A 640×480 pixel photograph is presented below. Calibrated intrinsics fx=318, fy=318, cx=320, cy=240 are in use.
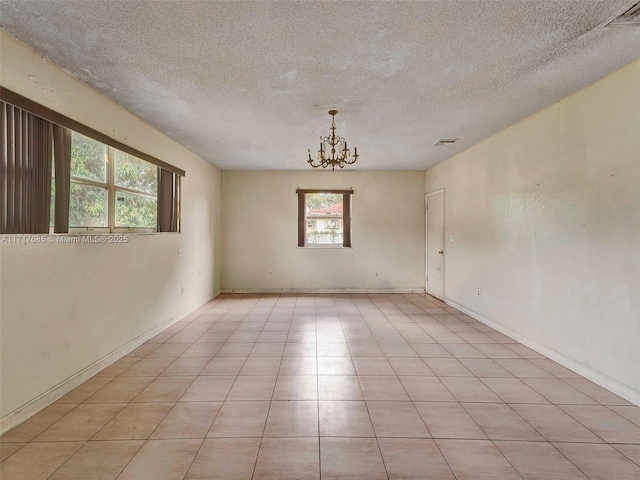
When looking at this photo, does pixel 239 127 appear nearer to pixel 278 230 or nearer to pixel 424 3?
pixel 424 3

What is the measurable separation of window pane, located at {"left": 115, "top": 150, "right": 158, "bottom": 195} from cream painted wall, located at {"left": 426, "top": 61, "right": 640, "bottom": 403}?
452cm

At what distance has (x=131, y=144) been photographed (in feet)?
11.5

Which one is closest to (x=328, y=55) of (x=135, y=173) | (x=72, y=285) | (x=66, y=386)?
(x=135, y=173)

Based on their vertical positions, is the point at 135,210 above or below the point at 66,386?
above

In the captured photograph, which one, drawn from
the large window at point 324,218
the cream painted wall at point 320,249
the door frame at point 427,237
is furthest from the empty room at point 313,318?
the large window at point 324,218

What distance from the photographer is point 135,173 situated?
3.70 m

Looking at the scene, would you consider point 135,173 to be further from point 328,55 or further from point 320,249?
point 320,249

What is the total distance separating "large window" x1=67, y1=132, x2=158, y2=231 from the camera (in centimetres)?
283

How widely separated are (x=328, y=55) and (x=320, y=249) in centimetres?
478

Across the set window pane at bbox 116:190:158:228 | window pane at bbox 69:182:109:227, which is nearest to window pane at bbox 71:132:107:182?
window pane at bbox 69:182:109:227

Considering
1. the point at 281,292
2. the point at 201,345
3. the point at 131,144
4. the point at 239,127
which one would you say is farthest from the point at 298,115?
the point at 281,292

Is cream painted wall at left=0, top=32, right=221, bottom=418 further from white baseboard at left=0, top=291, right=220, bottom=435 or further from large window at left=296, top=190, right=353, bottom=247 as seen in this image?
large window at left=296, top=190, right=353, bottom=247

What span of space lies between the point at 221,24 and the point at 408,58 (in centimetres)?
133

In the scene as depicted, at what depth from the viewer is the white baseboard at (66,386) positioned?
2.13 meters
